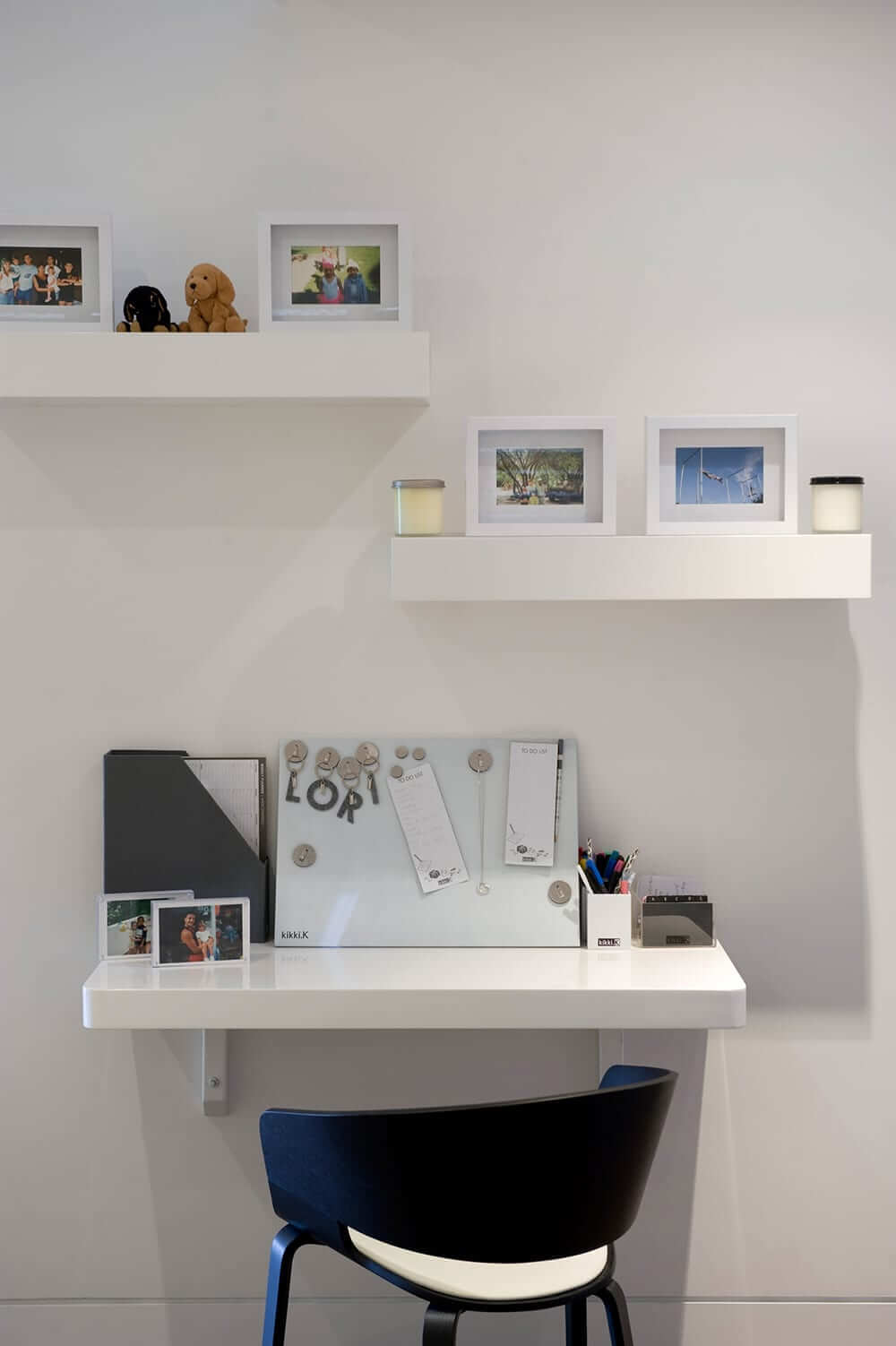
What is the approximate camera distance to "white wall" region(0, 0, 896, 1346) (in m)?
2.08

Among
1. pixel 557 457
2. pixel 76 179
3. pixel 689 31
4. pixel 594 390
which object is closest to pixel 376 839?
pixel 557 457

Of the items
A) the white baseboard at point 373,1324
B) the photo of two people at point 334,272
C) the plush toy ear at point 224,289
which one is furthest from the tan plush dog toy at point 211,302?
the white baseboard at point 373,1324

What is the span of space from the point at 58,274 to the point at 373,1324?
5.74 ft

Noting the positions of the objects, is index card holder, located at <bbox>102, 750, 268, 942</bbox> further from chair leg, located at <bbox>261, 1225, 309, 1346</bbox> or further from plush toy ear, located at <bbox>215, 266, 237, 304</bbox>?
plush toy ear, located at <bbox>215, 266, 237, 304</bbox>

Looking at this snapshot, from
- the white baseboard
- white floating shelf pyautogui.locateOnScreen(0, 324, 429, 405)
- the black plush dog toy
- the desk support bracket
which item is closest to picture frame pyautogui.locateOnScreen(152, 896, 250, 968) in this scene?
the desk support bracket

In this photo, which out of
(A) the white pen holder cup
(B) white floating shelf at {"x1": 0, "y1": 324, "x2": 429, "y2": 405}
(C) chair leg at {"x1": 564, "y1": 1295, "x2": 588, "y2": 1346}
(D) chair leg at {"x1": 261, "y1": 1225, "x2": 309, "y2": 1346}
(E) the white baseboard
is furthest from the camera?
(E) the white baseboard

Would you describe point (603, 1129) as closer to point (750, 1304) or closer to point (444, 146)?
point (750, 1304)

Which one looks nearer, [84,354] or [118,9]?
[84,354]

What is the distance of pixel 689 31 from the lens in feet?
6.81

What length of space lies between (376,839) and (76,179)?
3.82 feet

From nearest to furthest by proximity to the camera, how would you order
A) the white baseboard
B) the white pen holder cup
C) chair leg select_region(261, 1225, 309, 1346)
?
chair leg select_region(261, 1225, 309, 1346), the white pen holder cup, the white baseboard

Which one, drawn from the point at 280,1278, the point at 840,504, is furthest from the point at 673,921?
the point at 280,1278

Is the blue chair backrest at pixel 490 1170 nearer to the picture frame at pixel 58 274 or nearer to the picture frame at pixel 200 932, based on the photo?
the picture frame at pixel 200 932

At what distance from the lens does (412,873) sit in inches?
82.0
